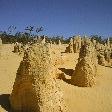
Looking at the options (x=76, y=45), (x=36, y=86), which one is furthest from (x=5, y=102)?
(x=76, y=45)

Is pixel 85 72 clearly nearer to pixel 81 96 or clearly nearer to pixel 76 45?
pixel 81 96

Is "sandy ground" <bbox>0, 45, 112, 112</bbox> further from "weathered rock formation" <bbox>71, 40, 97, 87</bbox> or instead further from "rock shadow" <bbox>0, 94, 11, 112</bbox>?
"weathered rock formation" <bbox>71, 40, 97, 87</bbox>

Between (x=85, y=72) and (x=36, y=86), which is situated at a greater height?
(x=36, y=86)

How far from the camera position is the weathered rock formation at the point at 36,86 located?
809 cm

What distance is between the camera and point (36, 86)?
26.8ft

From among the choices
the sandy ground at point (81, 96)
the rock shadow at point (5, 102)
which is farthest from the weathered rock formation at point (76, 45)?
the rock shadow at point (5, 102)

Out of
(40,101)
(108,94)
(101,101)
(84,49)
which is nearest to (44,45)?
(40,101)

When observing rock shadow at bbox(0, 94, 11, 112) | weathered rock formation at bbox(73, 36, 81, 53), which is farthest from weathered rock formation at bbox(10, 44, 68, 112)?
weathered rock formation at bbox(73, 36, 81, 53)

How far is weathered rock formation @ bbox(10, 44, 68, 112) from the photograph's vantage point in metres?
8.09

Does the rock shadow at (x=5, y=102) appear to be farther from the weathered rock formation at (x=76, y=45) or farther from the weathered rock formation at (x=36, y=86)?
the weathered rock formation at (x=76, y=45)

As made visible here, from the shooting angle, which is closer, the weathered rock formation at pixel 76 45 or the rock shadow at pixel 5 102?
the rock shadow at pixel 5 102

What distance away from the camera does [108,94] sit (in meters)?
12.3

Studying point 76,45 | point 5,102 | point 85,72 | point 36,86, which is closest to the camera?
point 36,86

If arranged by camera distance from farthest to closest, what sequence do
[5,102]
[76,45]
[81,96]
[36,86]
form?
[76,45]
[81,96]
[5,102]
[36,86]
